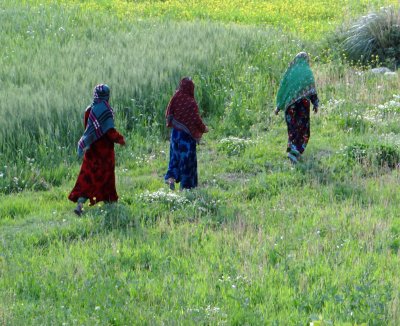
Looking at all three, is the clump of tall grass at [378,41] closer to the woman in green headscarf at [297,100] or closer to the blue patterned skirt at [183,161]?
the woman in green headscarf at [297,100]

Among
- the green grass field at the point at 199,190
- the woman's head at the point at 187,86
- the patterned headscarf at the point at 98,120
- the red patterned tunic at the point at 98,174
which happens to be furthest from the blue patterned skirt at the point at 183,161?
the patterned headscarf at the point at 98,120

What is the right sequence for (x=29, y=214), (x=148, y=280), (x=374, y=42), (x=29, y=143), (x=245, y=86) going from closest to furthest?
1. (x=148, y=280)
2. (x=29, y=214)
3. (x=29, y=143)
4. (x=245, y=86)
5. (x=374, y=42)

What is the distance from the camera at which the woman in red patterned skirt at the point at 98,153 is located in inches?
413

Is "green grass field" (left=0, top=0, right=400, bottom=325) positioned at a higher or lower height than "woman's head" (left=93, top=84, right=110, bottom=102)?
lower

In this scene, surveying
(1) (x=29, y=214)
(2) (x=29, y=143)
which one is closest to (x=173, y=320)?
(1) (x=29, y=214)

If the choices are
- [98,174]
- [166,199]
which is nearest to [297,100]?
[166,199]

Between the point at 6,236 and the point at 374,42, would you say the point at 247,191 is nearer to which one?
the point at 6,236

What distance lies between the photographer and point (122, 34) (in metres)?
19.4

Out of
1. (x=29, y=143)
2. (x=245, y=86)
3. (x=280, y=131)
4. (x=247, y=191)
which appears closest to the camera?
(x=247, y=191)

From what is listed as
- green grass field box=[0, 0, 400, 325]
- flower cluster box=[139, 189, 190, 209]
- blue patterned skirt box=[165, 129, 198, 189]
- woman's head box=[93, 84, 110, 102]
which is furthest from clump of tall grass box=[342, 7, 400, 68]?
woman's head box=[93, 84, 110, 102]

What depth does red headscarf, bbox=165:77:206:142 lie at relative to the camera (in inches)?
458

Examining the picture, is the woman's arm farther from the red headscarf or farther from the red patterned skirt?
the red patterned skirt

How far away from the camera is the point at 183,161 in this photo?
1159cm

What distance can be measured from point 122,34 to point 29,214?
31.6ft
